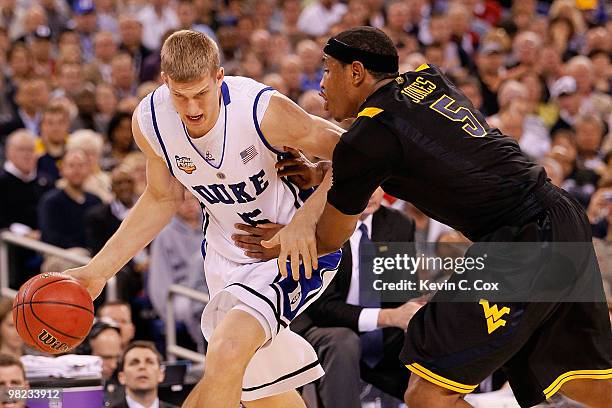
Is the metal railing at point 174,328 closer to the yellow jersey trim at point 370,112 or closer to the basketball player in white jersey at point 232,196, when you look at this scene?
the basketball player in white jersey at point 232,196

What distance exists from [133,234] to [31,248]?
347 centimetres

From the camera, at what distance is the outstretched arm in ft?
17.3

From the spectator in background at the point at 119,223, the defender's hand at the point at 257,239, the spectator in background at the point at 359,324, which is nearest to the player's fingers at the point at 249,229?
the defender's hand at the point at 257,239

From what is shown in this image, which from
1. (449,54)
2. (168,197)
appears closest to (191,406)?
(168,197)

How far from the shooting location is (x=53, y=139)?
32.2 feet

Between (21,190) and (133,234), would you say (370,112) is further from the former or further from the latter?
(21,190)

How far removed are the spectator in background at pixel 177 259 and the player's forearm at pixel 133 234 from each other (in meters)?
3.09

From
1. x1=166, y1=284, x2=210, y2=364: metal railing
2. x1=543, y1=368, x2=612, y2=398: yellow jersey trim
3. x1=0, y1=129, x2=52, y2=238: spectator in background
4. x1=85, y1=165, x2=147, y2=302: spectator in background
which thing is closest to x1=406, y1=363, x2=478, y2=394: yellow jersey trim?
x1=543, y1=368, x2=612, y2=398: yellow jersey trim

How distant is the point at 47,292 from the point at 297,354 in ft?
3.94

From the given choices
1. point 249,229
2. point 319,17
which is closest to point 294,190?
point 249,229

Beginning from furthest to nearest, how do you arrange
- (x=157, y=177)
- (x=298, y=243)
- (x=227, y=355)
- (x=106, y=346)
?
(x=106, y=346) < (x=157, y=177) < (x=298, y=243) < (x=227, y=355)

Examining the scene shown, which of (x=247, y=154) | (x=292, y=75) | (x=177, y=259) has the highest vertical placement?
(x=247, y=154)

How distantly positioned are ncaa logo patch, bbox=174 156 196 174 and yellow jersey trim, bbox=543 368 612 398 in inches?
72.5

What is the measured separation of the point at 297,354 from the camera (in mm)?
5371
